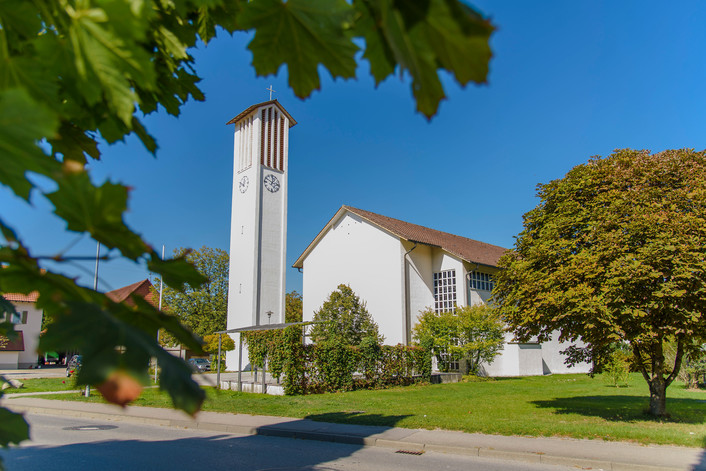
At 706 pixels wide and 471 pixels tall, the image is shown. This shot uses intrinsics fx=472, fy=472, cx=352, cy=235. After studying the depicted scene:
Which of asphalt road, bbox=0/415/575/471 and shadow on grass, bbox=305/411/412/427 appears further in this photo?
shadow on grass, bbox=305/411/412/427

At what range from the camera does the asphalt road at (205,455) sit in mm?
8328

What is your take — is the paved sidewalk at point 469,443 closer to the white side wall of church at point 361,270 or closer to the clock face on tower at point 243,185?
the white side wall of church at point 361,270

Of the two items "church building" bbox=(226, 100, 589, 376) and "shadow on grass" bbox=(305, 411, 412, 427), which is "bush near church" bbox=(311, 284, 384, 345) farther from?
"shadow on grass" bbox=(305, 411, 412, 427)

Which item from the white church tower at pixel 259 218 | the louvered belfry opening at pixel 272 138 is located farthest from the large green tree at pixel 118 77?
the louvered belfry opening at pixel 272 138

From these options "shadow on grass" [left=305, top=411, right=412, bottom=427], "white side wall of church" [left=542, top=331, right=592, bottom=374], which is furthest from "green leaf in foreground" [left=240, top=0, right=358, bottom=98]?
"white side wall of church" [left=542, top=331, right=592, bottom=374]

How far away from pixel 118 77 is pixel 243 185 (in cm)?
4036

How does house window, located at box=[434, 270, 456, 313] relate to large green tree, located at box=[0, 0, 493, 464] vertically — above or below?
above

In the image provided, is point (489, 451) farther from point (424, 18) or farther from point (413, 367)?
point (413, 367)

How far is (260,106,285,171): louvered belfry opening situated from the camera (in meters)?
39.7

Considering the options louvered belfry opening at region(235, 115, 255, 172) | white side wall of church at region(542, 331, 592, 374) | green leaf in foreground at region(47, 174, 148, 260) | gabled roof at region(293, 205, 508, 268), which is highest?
louvered belfry opening at region(235, 115, 255, 172)

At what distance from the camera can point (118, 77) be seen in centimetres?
94

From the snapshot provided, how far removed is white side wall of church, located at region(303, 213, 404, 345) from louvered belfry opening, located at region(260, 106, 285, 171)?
8473 millimetres

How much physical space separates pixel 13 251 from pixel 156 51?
1.05m

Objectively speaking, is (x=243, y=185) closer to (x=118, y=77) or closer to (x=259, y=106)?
(x=259, y=106)
